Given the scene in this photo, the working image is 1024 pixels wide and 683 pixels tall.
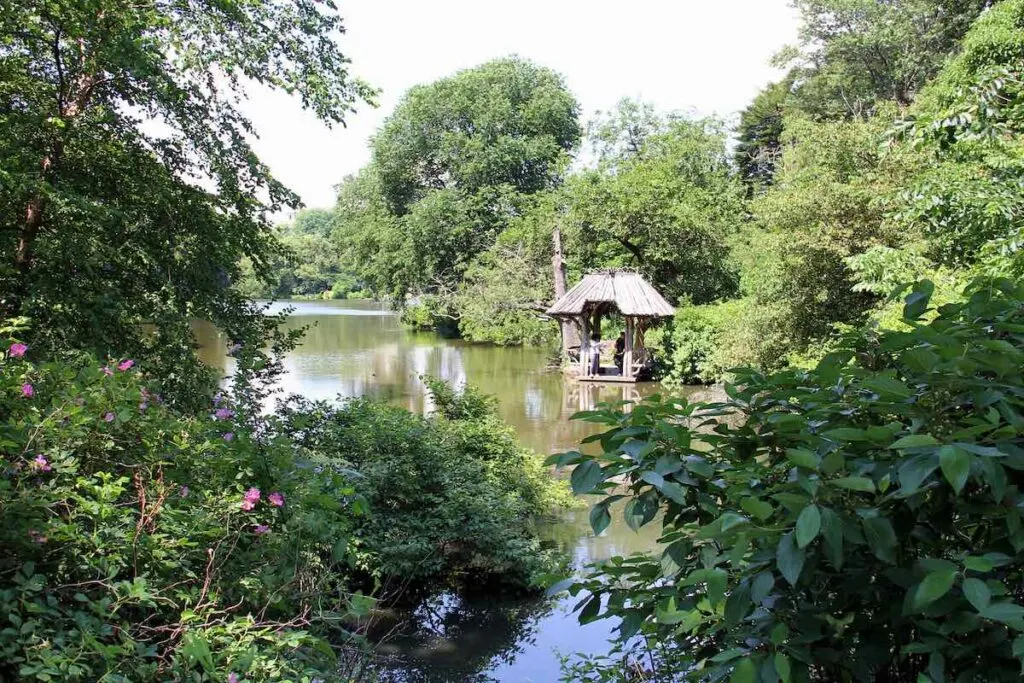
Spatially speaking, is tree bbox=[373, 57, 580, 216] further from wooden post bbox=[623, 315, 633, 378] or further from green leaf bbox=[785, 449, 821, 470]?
green leaf bbox=[785, 449, 821, 470]

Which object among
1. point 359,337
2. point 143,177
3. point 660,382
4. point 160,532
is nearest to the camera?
point 160,532

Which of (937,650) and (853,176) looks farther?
(853,176)

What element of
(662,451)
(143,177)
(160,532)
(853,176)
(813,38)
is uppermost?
(813,38)

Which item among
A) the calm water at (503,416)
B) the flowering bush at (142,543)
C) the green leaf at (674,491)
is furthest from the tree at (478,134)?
the green leaf at (674,491)

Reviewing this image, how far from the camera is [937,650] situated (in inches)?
55.3

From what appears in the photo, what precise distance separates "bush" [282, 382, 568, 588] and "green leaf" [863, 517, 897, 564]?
4437 mm

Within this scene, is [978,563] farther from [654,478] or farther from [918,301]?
[918,301]

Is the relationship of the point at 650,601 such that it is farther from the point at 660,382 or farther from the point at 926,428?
the point at 660,382

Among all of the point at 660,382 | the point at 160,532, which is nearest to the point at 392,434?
the point at 160,532

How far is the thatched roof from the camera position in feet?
61.5

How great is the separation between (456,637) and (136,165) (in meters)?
4.83

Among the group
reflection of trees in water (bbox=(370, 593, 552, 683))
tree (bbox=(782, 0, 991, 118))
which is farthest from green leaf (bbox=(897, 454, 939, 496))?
tree (bbox=(782, 0, 991, 118))

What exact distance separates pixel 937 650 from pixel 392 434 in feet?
18.9

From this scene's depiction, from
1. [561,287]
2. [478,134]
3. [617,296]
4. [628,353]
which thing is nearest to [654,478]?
[617,296]
